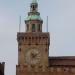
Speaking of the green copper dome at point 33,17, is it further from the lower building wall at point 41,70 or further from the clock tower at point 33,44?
the lower building wall at point 41,70

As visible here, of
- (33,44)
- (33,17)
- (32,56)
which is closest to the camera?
(33,44)

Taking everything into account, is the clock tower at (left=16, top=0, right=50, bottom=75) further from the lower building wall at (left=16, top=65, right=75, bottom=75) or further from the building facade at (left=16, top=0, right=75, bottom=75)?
the lower building wall at (left=16, top=65, right=75, bottom=75)

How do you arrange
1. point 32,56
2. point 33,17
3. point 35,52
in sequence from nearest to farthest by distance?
point 35,52, point 32,56, point 33,17

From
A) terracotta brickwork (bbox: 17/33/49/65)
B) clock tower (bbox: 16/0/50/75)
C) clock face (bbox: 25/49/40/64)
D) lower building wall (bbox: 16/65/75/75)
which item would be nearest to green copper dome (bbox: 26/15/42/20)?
clock tower (bbox: 16/0/50/75)

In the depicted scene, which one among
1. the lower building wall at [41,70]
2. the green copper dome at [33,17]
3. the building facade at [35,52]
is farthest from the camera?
the green copper dome at [33,17]

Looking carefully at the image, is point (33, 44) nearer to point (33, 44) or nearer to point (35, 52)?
point (33, 44)

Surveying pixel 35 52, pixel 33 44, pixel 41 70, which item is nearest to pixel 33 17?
pixel 33 44

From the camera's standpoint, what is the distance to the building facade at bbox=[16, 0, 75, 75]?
288 feet

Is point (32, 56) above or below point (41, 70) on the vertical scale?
above

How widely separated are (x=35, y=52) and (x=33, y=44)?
153cm

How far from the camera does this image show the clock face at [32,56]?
8862 centimetres

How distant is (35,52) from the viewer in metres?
88.9

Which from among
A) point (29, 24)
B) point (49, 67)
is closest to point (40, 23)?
point (29, 24)

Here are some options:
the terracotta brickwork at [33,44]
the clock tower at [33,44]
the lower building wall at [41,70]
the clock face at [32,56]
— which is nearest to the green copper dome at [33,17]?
the clock tower at [33,44]
